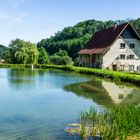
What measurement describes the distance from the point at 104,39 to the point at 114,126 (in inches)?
2348

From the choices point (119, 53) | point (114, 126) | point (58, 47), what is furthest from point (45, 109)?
point (58, 47)

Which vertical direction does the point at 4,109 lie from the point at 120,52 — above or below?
below

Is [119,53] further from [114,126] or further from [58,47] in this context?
[58,47]

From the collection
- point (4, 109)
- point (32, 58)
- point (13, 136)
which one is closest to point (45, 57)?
point (32, 58)

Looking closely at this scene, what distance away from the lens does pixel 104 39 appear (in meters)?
73.6

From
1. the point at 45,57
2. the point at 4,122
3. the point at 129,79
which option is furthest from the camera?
the point at 45,57

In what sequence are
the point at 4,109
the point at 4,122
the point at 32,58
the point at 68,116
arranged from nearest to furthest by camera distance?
Answer: the point at 4,122 < the point at 68,116 < the point at 4,109 < the point at 32,58

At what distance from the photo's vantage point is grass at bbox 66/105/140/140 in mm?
14422

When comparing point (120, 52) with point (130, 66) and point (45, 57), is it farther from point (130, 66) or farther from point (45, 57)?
point (45, 57)

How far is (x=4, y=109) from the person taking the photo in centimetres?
2330

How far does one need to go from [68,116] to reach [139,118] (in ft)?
21.2

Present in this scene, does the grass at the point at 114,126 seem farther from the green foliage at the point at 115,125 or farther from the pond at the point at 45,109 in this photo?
the pond at the point at 45,109

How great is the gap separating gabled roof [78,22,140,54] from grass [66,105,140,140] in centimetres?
5056

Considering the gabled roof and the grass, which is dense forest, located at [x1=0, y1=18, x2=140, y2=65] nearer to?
the gabled roof
